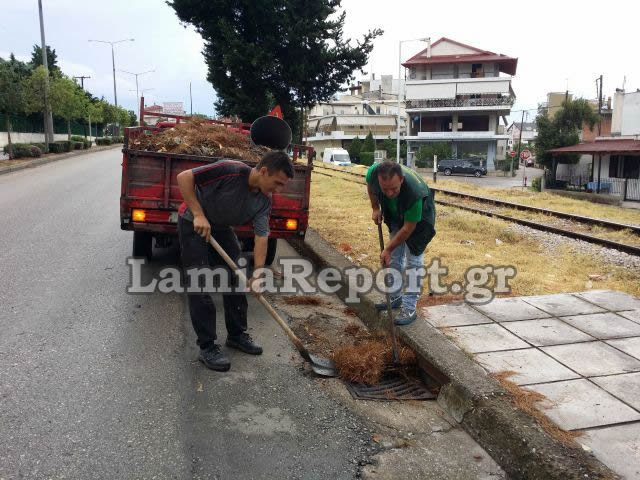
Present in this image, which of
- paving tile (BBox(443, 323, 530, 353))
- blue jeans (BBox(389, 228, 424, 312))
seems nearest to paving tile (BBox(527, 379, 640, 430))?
paving tile (BBox(443, 323, 530, 353))

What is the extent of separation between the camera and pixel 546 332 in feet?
14.3

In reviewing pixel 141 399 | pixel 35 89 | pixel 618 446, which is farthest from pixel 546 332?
pixel 35 89

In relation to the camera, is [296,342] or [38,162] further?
[38,162]

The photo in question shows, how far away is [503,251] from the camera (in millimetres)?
7809

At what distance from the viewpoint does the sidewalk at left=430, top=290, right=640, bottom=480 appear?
2.96 meters

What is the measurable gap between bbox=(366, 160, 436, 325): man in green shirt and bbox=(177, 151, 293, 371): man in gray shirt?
816mm

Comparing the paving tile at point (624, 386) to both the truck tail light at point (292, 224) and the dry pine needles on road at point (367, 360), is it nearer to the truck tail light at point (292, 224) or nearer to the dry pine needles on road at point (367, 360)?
the dry pine needles on road at point (367, 360)

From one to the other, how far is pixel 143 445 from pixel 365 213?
8865mm

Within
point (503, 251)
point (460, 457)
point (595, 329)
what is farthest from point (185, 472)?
point (503, 251)

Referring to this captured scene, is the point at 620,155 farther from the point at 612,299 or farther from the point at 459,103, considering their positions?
the point at 459,103

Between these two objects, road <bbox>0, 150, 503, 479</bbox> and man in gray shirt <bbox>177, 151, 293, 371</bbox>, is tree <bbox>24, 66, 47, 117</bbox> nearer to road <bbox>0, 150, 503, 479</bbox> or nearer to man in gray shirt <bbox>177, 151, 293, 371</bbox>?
road <bbox>0, 150, 503, 479</bbox>

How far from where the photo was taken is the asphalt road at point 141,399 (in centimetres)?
276

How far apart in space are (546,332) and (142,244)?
4530mm

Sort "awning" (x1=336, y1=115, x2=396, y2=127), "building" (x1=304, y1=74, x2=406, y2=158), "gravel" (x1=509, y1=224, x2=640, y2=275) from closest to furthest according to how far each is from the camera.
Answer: "gravel" (x1=509, y1=224, x2=640, y2=275) < "building" (x1=304, y1=74, x2=406, y2=158) < "awning" (x1=336, y1=115, x2=396, y2=127)
